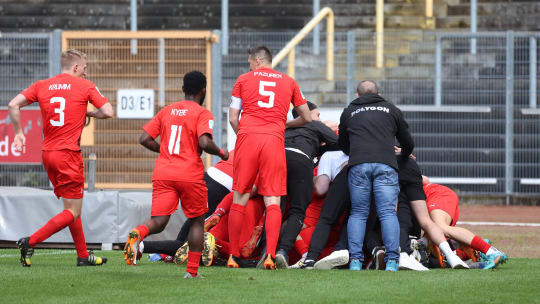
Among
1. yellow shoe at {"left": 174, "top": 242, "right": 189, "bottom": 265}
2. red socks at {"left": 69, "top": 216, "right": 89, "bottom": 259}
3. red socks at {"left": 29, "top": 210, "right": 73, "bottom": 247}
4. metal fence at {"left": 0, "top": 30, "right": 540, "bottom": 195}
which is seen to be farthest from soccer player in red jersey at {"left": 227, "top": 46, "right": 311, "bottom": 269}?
metal fence at {"left": 0, "top": 30, "right": 540, "bottom": 195}

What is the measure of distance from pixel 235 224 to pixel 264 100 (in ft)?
3.90

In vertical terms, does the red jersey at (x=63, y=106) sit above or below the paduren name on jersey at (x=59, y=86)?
below

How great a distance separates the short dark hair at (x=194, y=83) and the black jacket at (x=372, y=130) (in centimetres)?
175

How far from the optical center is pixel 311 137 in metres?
9.98

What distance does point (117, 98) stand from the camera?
1582 centimetres

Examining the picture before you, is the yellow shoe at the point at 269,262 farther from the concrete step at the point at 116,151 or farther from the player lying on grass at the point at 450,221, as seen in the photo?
the concrete step at the point at 116,151

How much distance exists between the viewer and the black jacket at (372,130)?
29.6 ft

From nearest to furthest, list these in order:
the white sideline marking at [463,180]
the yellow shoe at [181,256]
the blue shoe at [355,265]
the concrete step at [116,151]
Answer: the blue shoe at [355,265]
the yellow shoe at [181,256]
the concrete step at [116,151]
the white sideline marking at [463,180]

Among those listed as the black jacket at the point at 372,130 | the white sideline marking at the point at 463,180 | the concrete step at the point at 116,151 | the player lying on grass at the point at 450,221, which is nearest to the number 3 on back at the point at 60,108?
the black jacket at the point at 372,130

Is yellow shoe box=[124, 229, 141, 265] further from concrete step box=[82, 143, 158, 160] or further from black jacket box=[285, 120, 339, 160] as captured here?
concrete step box=[82, 143, 158, 160]

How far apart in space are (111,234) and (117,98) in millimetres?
4777

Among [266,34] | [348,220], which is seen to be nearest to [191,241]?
[348,220]

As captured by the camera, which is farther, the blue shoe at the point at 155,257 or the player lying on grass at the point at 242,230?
the blue shoe at the point at 155,257

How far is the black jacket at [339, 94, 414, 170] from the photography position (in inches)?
355
